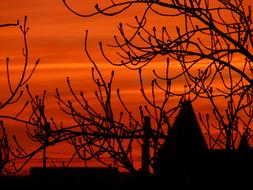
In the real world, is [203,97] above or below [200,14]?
below

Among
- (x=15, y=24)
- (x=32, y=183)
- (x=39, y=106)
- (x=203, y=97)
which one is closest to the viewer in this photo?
(x=15, y=24)

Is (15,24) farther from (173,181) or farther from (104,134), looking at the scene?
(173,181)

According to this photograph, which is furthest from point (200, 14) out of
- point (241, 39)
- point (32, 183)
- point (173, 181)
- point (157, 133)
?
point (32, 183)

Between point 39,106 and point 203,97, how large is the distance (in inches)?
92.9

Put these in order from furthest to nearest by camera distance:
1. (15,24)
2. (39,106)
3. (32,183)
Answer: (32,183)
(39,106)
(15,24)

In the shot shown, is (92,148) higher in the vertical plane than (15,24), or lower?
lower

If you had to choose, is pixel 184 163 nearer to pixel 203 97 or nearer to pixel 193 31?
pixel 203 97

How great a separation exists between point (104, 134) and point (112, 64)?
0.89m

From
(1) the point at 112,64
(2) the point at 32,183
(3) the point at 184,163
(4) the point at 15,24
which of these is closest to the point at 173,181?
(3) the point at 184,163

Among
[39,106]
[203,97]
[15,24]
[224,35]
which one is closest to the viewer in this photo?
[15,24]

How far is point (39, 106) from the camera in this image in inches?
432

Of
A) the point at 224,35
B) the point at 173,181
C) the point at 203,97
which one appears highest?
the point at 224,35

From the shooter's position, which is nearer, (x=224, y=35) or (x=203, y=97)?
(x=224, y=35)

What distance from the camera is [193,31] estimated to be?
A: 9.47m
